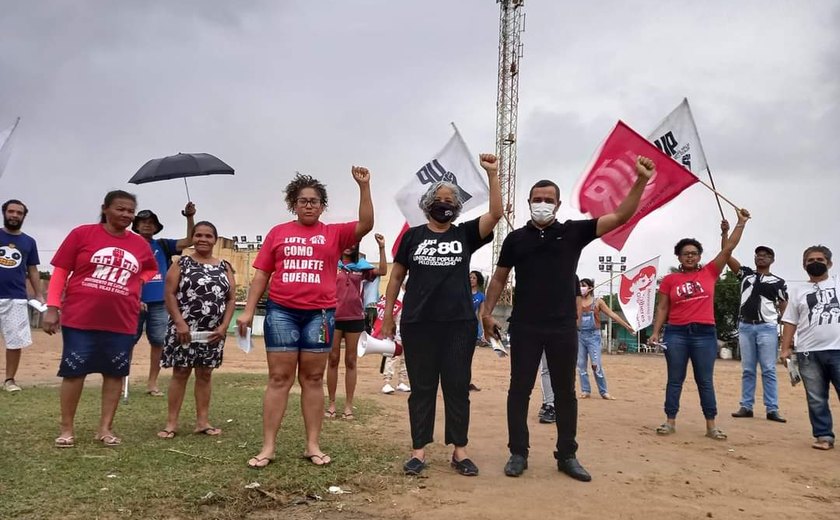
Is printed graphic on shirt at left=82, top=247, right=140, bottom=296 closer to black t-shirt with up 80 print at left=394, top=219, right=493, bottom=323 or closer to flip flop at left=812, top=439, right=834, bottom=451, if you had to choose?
black t-shirt with up 80 print at left=394, top=219, right=493, bottom=323

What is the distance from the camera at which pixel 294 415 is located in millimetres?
6172

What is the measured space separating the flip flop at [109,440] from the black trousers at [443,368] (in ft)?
7.34

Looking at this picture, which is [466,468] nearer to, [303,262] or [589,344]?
[303,262]

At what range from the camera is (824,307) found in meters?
5.95

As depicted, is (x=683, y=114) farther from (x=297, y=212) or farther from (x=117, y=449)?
(x=117, y=449)

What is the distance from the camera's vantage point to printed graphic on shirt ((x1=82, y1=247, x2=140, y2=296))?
4.68 m

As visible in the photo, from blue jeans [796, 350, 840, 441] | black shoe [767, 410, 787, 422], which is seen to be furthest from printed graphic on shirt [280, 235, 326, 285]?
black shoe [767, 410, 787, 422]

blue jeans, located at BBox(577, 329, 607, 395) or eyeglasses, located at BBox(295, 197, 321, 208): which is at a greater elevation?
eyeglasses, located at BBox(295, 197, 321, 208)

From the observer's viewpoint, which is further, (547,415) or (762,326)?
(762,326)

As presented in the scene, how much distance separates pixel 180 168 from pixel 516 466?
422cm

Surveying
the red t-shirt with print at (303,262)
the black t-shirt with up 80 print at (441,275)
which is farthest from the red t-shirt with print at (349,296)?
the black t-shirt with up 80 print at (441,275)

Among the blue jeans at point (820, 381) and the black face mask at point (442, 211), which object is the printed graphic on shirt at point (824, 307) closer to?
the blue jeans at point (820, 381)

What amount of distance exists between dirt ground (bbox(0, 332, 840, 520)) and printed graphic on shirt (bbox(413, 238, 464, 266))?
1434mm

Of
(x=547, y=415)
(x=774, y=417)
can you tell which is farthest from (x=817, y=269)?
(x=547, y=415)
